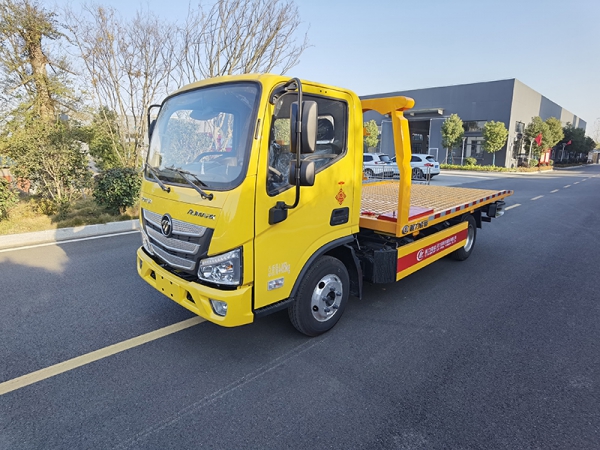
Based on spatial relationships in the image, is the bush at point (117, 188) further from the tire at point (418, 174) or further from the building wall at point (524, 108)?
the building wall at point (524, 108)

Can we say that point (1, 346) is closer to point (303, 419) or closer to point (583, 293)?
point (303, 419)

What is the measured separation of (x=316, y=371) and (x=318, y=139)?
198cm

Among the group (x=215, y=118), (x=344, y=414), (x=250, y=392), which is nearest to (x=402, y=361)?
(x=344, y=414)

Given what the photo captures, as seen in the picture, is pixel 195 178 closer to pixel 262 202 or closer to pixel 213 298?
pixel 262 202

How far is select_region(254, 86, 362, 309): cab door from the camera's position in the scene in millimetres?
2850

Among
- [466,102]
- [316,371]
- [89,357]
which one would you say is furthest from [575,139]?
[89,357]

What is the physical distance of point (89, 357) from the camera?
10.5ft

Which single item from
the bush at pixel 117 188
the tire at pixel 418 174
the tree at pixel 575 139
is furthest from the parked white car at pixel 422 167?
the tree at pixel 575 139

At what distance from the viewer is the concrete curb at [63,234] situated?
22.0ft

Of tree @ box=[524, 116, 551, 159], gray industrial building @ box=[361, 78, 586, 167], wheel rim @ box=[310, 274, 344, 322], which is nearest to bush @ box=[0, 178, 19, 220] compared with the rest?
wheel rim @ box=[310, 274, 344, 322]

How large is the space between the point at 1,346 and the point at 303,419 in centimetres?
291

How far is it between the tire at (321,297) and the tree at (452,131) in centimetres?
3388

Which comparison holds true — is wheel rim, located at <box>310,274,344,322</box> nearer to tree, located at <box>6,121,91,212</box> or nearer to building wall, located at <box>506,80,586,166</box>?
tree, located at <box>6,121,91,212</box>

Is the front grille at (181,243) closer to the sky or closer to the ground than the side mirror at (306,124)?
closer to the ground
